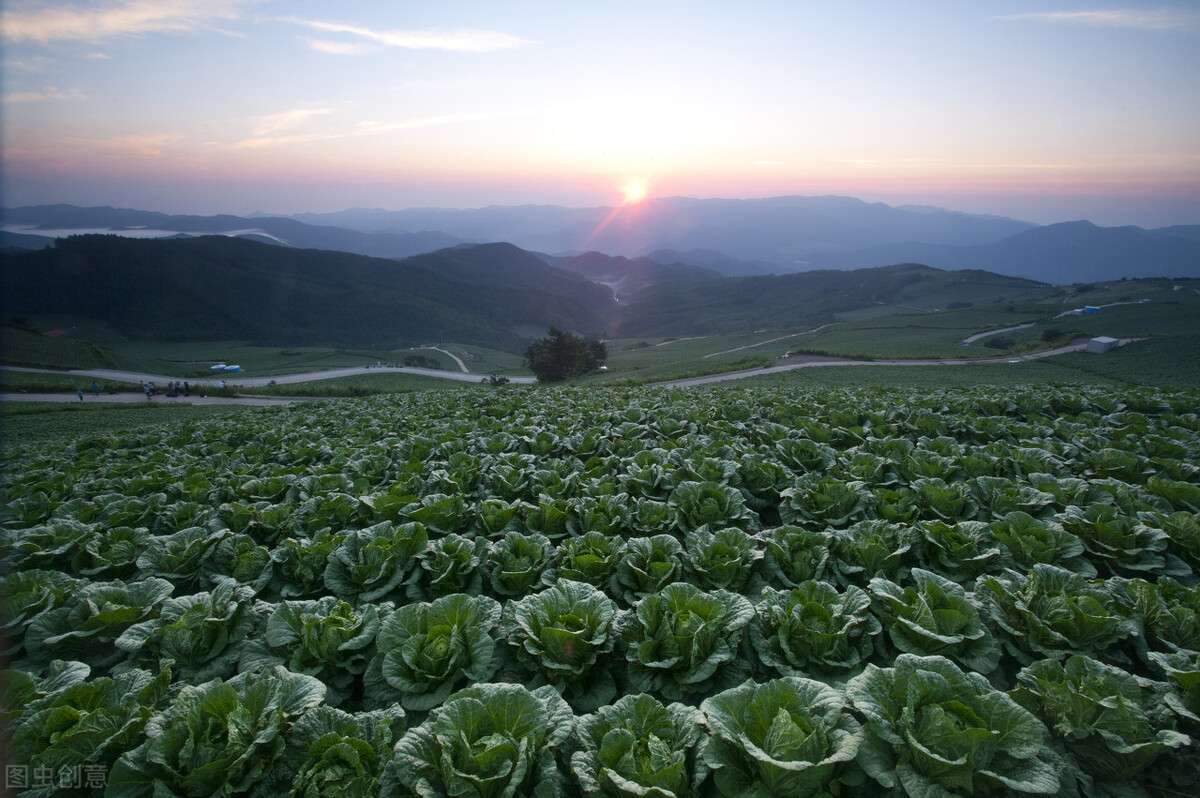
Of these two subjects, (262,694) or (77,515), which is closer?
(262,694)

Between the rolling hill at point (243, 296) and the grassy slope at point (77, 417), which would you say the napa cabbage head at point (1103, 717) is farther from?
the rolling hill at point (243, 296)

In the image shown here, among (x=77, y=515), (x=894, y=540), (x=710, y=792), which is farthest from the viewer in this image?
(x=77, y=515)

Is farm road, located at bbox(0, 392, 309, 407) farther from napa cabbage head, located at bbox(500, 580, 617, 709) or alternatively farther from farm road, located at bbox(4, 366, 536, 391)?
napa cabbage head, located at bbox(500, 580, 617, 709)

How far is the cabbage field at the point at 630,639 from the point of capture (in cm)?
300

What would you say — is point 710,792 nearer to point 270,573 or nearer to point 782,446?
point 270,573

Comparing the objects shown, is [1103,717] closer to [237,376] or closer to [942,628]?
[942,628]

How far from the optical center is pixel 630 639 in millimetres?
4168

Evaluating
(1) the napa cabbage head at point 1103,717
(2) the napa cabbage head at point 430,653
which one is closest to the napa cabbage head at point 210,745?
(2) the napa cabbage head at point 430,653

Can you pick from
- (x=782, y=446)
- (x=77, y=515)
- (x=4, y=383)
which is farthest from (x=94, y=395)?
(x=782, y=446)

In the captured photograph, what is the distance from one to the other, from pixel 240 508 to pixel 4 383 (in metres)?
59.0

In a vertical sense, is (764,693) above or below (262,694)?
above

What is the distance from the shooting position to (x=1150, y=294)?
4013 inches

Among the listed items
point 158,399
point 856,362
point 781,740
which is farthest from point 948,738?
point 158,399

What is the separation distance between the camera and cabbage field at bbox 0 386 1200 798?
3004 mm
